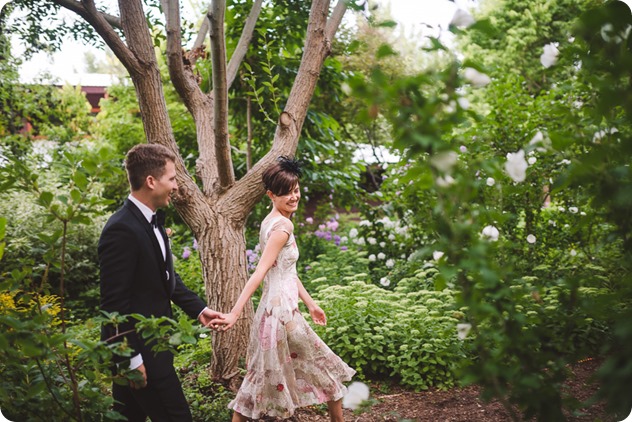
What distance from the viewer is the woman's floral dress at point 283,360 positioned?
3029 mm

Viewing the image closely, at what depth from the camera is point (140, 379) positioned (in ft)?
6.97

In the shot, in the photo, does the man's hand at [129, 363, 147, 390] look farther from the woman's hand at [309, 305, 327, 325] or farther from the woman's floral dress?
the woman's hand at [309, 305, 327, 325]

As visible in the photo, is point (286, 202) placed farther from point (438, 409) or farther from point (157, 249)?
point (438, 409)

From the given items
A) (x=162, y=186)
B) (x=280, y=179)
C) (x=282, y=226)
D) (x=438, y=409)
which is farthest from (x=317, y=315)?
(x=162, y=186)

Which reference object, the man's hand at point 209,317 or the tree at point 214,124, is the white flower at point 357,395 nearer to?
the man's hand at point 209,317

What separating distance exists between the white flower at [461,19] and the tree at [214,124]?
A: 2.32m

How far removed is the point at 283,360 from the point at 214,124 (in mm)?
1693

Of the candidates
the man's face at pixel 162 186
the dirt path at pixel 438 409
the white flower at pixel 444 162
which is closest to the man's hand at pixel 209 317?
the man's face at pixel 162 186

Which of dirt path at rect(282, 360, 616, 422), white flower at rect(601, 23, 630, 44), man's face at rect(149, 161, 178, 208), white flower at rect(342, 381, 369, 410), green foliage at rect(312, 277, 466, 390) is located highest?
white flower at rect(601, 23, 630, 44)

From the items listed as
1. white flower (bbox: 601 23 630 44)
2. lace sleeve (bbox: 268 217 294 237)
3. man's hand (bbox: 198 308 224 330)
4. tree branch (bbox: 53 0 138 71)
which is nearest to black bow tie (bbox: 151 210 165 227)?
man's hand (bbox: 198 308 224 330)

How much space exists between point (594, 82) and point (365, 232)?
5.51 metres

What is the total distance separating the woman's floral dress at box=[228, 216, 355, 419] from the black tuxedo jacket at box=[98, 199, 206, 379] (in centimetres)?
72

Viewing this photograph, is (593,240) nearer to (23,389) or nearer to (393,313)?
(393,313)

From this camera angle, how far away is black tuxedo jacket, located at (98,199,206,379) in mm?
2307
